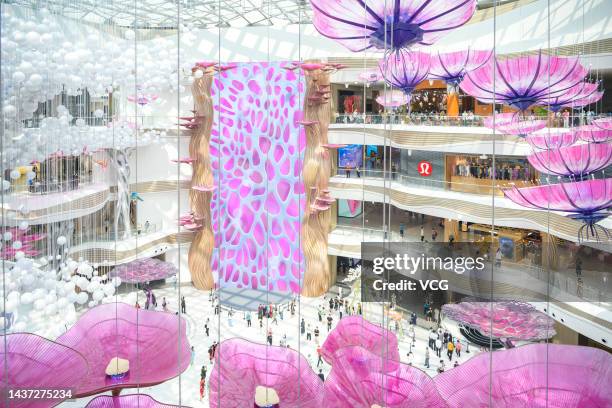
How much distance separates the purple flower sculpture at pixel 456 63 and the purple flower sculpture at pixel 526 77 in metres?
1.08

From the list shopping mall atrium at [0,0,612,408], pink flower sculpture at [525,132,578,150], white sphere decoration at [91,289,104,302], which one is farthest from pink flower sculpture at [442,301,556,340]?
white sphere decoration at [91,289,104,302]

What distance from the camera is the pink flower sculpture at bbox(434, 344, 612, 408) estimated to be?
311 cm

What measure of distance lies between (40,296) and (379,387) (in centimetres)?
284

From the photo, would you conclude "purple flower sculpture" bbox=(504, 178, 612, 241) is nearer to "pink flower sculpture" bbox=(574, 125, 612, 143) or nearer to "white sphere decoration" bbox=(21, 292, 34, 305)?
"pink flower sculpture" bbox=(574, 125, 612, 143)

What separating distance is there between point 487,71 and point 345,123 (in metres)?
8.77

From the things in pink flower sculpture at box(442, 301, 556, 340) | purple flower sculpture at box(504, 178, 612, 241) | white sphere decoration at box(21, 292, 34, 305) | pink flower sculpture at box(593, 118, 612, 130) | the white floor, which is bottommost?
the white floor

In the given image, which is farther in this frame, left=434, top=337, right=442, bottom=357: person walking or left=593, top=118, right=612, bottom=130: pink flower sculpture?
left=434, top=337, right=442, bottom=357: person walking

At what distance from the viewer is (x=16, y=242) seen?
4.46m

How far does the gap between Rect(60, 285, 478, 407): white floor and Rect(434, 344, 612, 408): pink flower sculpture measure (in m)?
5.88

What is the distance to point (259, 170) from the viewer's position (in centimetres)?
1483

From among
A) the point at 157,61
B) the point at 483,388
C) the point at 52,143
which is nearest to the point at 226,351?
the point at 483,388

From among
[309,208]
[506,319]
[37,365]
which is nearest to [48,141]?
[37,365]

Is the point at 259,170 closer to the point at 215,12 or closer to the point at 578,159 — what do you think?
the point at 215,12

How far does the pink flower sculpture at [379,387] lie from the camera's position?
3.23 metres
